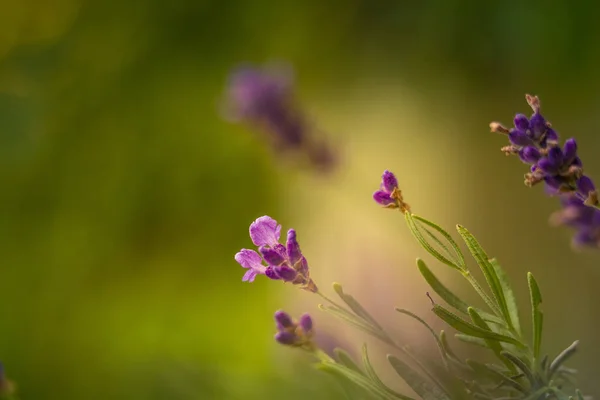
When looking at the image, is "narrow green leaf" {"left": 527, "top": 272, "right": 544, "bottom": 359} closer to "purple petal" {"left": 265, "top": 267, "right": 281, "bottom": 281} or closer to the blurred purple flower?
the blurred purple flower

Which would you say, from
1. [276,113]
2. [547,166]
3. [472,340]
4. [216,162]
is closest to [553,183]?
[547,166]

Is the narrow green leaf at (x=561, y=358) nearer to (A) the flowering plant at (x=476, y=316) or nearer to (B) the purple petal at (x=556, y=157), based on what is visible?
(A) the flowering plant at (x=476, y=316)

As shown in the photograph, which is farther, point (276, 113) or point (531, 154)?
point (276, 113)

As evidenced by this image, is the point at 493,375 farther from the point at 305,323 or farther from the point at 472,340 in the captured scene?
the point at 305,323

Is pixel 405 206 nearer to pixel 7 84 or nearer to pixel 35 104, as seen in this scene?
pixel 35 104

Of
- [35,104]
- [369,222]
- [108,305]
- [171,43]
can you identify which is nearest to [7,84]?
[35,104]

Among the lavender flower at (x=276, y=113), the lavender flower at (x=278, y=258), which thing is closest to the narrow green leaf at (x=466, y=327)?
the lavender flower at (x=278, y=258)
